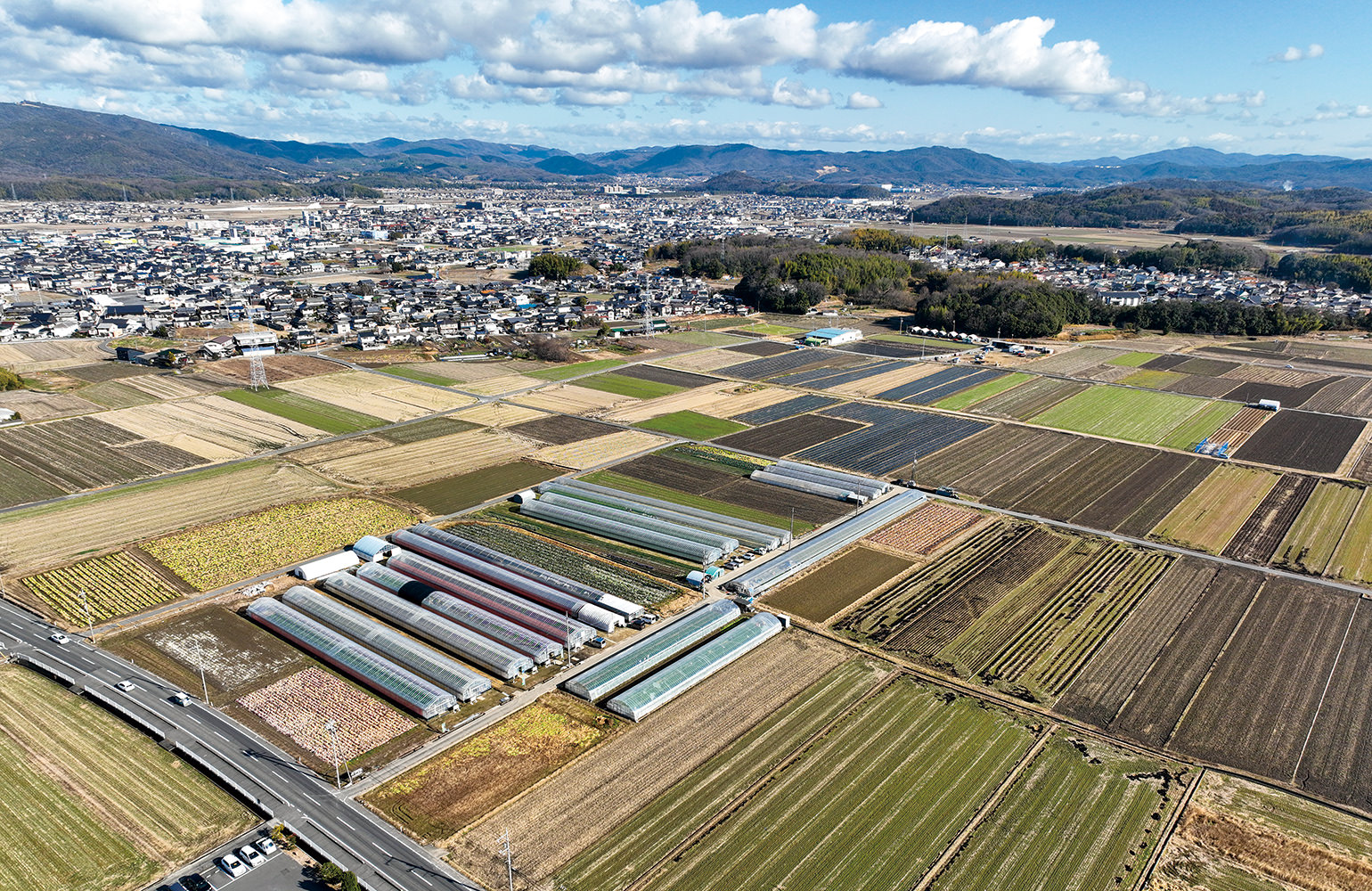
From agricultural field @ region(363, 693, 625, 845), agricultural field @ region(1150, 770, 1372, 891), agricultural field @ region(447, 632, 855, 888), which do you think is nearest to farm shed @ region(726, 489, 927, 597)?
agricultural field @ region(447, 632, 855, 888)

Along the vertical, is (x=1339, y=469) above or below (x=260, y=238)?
below

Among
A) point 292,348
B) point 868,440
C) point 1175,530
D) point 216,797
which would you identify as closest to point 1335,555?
point 1175,530

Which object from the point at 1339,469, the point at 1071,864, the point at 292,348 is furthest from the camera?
the point at 292,348

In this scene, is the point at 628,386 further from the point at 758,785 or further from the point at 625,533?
the point at 758,785

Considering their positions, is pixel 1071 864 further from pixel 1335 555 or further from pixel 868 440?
pixel 868 440

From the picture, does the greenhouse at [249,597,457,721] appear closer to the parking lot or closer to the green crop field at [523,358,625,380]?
the parking lot

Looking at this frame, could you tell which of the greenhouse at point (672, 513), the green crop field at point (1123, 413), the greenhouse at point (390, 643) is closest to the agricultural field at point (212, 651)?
the greenhouse at point (390, 643)

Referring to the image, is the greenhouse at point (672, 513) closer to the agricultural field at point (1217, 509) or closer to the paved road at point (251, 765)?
the agricultural field at point (1217, 509)
